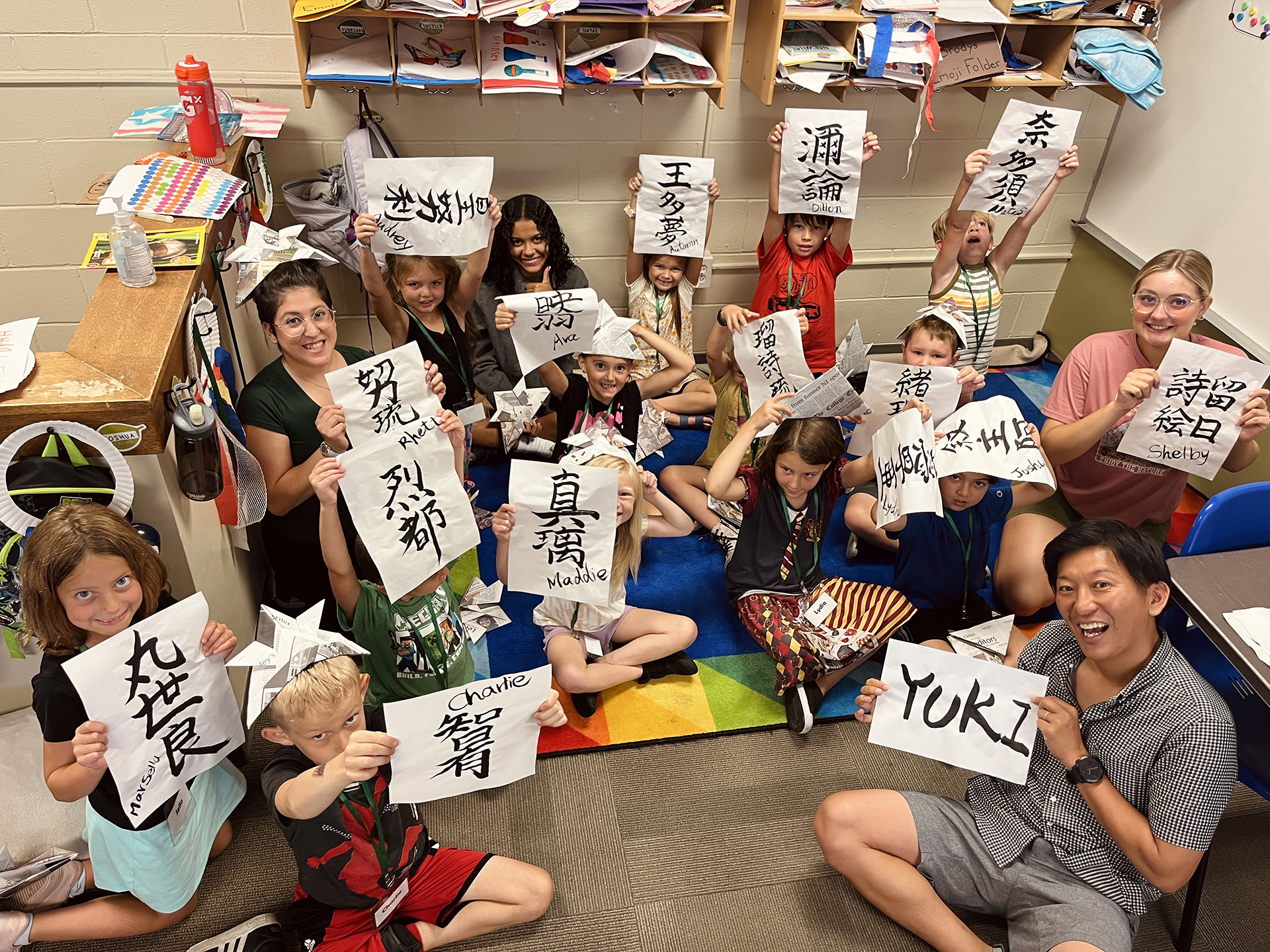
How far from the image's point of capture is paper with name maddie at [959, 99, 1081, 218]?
319cm

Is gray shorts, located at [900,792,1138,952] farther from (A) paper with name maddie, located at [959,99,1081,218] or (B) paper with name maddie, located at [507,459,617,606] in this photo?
(A) paper with name maddie, located at [959,99,1081,218]

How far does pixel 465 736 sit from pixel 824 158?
7.88 feet

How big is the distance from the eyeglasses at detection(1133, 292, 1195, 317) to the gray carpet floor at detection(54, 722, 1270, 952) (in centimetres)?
139

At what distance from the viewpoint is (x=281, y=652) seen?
5.80ft

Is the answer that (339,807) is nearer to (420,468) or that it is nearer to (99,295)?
(420,468)

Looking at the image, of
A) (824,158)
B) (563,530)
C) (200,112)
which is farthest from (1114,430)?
(200,112)

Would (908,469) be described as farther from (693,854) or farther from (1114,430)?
(693,854)

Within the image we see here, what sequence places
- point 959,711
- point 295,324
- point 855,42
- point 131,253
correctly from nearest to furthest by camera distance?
point 959,711
point 131,253
point 295,324
point 855,42

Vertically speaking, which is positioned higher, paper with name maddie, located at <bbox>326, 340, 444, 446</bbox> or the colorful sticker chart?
the colorful sticker chart

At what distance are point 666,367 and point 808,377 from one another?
965 mm

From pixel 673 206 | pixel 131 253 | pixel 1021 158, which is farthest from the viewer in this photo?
pixel 673 206

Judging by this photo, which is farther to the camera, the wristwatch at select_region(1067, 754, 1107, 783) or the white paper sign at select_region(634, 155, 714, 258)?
the white paper sign at select_region(634, 155, 714, 258)

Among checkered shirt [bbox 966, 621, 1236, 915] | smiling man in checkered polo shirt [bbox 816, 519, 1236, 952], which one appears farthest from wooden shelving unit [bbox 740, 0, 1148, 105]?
checkered shirt [bbox 966, 621, 1236, 915]

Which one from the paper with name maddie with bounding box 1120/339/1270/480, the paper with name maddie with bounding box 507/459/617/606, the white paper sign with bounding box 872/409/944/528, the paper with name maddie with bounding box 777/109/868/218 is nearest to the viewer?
the paper with name maddie with bounding box 507/459/617/606
